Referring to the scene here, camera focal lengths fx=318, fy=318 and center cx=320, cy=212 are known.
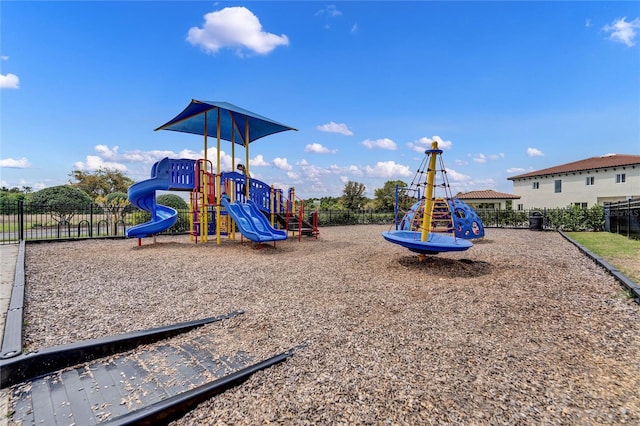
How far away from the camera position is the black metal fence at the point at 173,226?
1270 centimetres

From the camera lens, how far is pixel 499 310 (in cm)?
426

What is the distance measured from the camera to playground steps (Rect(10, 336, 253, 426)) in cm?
238

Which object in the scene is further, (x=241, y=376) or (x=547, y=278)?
(x=547, y=278)

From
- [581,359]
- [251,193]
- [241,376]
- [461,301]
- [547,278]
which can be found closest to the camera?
[241,376]

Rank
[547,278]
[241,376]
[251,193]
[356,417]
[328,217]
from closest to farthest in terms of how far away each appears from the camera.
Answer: [356,417] → [241,376] → [547,278] → [251,193] → [328,217]

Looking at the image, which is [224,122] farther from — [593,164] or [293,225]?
[593,164]

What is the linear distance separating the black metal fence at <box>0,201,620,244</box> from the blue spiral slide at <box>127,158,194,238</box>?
9.96ft

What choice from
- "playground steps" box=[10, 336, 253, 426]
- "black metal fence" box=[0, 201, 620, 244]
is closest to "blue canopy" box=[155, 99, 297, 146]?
"black metal fence" box=[0, 201, 620, 244]

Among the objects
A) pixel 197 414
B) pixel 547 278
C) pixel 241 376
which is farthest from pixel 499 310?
pixel 197 414

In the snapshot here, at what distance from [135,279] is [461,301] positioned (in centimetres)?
571

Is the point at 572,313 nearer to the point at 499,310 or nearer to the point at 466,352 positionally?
the point at 499,310

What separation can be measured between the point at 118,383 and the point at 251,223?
7.70 meters

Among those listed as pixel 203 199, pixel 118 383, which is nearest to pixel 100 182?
pixel 203 199

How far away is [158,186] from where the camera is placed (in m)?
10.8
